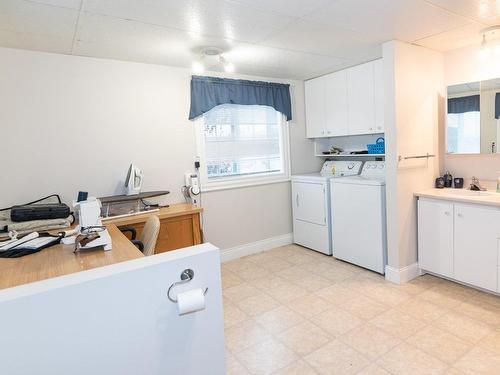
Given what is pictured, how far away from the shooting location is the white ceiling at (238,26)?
1997 millimetres

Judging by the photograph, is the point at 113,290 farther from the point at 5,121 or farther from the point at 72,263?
the point at 5,121

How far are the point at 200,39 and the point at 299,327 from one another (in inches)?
94.3

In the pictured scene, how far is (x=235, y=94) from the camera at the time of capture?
Result: 372 cm

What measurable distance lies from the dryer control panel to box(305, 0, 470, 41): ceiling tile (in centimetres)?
163

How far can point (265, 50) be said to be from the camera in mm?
2904

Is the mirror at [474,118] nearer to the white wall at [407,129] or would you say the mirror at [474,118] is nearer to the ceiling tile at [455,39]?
the white wall at [407,129]

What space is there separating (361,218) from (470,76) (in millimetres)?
1709

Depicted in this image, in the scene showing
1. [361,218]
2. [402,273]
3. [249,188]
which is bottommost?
[402,273]

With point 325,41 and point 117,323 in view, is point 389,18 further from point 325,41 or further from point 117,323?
point 117,323

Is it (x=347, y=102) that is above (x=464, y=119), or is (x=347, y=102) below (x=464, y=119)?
above

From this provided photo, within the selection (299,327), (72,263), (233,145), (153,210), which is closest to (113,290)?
(72,263)

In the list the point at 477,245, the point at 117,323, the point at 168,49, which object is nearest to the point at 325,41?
the point at 168,49

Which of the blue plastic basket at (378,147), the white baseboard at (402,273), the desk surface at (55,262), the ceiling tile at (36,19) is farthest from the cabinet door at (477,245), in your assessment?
the ceiling tile at (36,19)

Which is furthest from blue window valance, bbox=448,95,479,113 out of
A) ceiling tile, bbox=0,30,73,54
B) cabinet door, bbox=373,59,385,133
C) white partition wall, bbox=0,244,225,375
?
ceiling tile, bbox=0,30,73,54
